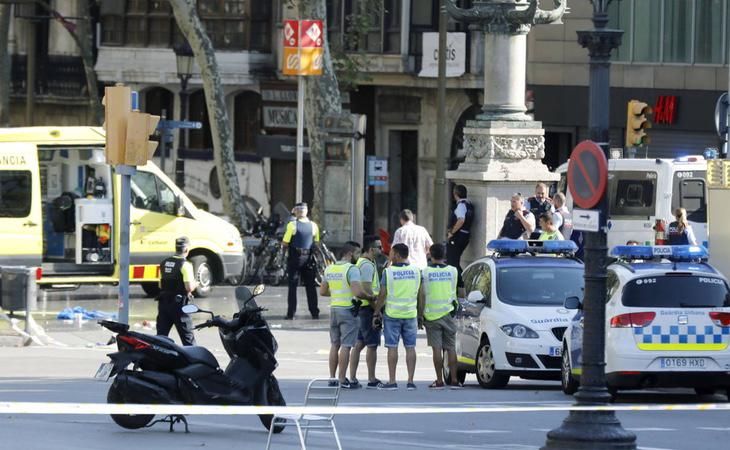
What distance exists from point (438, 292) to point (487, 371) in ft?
3.25

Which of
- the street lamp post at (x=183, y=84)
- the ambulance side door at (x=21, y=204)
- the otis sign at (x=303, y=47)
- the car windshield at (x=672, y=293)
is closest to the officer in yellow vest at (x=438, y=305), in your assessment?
the car windshield at (x=672, y=293)

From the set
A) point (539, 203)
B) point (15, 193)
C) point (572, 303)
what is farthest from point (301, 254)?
point (572, 303)

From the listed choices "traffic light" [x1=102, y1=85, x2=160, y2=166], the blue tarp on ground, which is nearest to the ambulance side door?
the blue tarp on ground

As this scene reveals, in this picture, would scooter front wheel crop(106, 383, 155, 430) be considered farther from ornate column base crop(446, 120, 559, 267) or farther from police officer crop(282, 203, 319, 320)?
ornate column base crop(446, 120, 559, 267)

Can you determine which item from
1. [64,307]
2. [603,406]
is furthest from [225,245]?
[603,406]

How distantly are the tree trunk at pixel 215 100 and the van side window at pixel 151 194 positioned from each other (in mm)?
8862

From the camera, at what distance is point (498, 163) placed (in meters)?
27.7

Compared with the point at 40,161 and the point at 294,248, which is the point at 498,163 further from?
the point at 40,161

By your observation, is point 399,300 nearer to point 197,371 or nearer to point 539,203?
point 197,371

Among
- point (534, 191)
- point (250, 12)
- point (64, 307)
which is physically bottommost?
point (64, 307)

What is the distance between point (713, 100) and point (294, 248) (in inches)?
695

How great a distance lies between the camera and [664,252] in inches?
717

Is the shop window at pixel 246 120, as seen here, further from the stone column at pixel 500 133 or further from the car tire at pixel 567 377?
the car tire at pixel 567 377

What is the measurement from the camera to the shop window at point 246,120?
157ft
